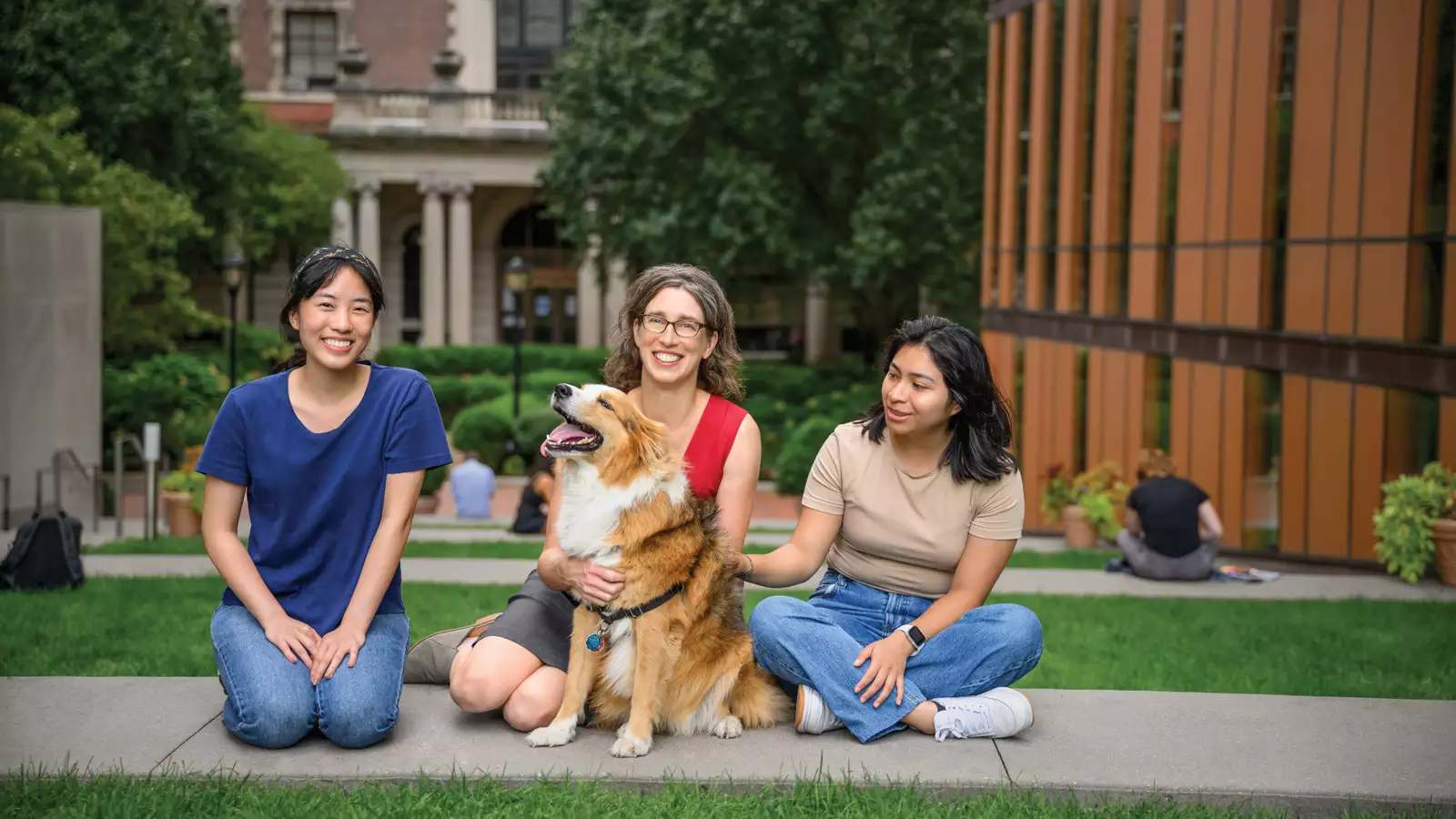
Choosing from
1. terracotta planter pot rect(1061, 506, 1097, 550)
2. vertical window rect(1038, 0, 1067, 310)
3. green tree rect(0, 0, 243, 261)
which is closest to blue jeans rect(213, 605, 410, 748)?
terracotta planter pot rect(1061, 506, 1097, 550)

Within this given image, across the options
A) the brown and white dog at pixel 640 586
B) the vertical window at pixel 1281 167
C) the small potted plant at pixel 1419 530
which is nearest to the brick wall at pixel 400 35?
the vertical window at pixel 1281 167

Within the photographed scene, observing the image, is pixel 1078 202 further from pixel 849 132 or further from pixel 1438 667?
pixel 1438 667

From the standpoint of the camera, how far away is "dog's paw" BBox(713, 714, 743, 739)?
5355mm

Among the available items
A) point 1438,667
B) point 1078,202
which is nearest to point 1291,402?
point 1078,202

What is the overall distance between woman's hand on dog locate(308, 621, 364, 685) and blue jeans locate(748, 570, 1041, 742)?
1.48m

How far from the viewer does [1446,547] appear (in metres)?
13.3

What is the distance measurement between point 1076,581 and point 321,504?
929 centimetres

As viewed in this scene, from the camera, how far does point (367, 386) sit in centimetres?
545

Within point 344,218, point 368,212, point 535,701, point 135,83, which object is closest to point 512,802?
point 535,701

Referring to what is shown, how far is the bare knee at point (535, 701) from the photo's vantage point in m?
5.32

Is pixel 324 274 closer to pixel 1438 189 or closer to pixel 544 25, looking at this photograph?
pixel 1438 189

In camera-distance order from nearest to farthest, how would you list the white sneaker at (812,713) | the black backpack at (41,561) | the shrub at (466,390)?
the white sneaker at (812,713)
the black backpack at (41,561)
the shrub at (466,390)

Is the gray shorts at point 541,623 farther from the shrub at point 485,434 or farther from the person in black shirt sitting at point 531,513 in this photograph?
the shrub at point 485,434

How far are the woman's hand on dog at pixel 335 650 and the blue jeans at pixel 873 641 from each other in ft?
4.86
